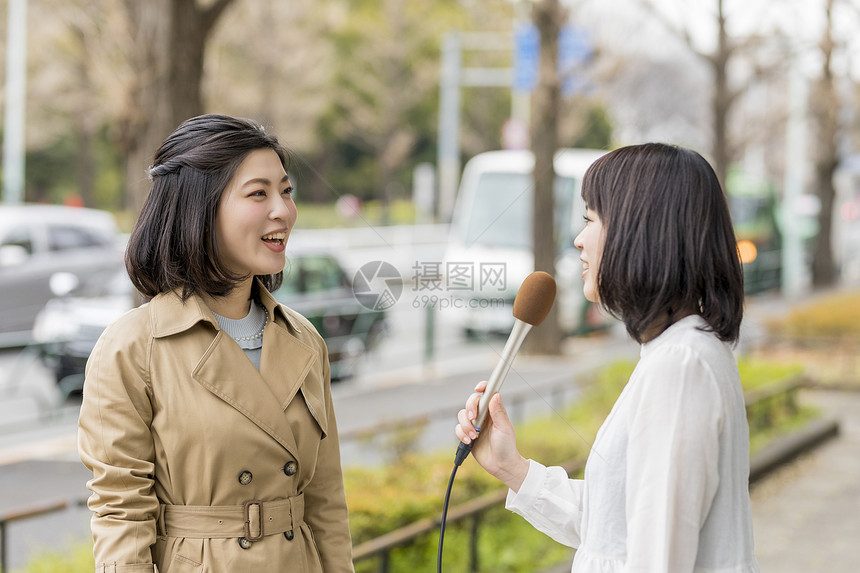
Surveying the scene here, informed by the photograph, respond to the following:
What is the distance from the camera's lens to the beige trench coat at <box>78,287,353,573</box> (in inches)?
69.2

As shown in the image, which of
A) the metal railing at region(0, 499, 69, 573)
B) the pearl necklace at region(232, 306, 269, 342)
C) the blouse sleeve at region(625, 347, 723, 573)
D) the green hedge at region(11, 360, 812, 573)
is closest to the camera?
the blouse sleeve at region(625, 347, 723, 573)

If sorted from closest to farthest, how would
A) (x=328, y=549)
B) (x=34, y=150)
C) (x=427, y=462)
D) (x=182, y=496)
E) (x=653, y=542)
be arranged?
(x=653, y=542) < (x=182, y=496) < (x=328, y=549) < (x=427, y=462) < (x=34, y=150)

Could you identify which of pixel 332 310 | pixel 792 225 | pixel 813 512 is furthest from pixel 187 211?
pixel 792 225

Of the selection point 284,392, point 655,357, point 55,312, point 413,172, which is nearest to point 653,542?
point 655,357

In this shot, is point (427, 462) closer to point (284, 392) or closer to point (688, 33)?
point (284, 392)

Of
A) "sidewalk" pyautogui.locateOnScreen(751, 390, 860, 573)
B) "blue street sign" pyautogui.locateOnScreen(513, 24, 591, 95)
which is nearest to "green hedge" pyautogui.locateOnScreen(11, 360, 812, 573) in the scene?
"sidewalk" pyautogui.locateOnScreen(751, 390, 860, 573)

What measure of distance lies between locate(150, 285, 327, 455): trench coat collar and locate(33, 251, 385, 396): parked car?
6021 millimetres

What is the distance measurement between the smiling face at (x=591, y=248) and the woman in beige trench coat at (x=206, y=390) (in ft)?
2.03

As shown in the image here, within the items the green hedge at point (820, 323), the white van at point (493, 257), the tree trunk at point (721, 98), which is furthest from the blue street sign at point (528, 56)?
the white van at point (493, 257)

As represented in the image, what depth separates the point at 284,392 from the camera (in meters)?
1.95

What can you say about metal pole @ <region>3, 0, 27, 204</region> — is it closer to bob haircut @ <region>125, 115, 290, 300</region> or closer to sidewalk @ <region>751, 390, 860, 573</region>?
sidewalk @ <region>751, 390, 860, 573</region>

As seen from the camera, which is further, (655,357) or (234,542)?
(234,542)

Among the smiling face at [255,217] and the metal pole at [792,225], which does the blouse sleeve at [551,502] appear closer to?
the smiling face at [255,217]

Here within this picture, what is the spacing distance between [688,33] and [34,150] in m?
26.6
